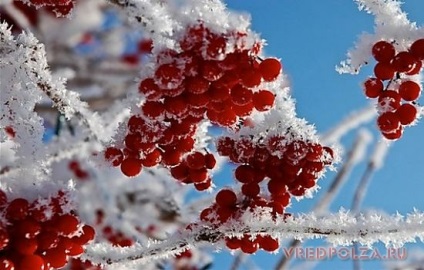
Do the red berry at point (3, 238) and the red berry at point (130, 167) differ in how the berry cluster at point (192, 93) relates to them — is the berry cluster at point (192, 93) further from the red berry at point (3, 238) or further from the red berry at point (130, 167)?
the red berry at point (3, 238)

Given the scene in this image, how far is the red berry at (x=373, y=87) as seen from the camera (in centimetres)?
102

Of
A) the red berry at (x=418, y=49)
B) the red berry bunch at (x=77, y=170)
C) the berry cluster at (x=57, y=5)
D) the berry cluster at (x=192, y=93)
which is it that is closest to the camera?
the berry cluster at (x=192, y=93)

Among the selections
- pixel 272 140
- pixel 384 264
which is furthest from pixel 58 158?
pixel 384 264

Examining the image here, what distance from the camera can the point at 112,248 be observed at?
1118 millimetres

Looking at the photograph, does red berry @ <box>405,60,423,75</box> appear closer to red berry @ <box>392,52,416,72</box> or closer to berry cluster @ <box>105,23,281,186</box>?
red berry @ <box>392,52,416,72</box>

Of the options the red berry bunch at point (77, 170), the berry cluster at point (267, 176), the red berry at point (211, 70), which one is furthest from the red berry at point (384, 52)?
the red berry bunch at point (77, 170)

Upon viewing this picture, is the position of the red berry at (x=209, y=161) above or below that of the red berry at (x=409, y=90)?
below

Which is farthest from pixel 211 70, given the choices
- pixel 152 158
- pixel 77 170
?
pixel 77 170

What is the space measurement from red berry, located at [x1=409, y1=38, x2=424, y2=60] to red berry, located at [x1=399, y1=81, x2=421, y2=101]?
0.05 metres

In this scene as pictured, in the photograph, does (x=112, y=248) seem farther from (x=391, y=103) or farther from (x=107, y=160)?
(x=391, y=103)

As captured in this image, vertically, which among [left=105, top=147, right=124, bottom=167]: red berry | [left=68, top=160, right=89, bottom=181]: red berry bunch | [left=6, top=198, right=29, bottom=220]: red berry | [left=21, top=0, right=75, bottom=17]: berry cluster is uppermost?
[left=68, top=160, right=89, bottom=181]: red berry bunch

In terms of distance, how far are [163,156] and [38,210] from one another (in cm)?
20

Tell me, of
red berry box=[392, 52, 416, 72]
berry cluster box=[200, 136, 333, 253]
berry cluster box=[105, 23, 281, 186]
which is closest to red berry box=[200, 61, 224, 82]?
berry cluster box=[105, 23, 281, 186]

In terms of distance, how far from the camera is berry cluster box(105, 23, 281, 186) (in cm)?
87
